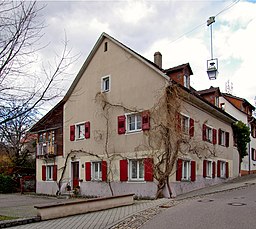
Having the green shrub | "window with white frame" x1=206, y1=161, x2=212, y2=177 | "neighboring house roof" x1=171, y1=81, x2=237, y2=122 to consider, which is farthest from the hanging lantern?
the green shrub

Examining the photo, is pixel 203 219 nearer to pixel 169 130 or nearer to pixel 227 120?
pixel 169 130

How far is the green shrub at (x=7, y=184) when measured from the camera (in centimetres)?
3064

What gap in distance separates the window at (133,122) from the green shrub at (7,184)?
15.1 metres

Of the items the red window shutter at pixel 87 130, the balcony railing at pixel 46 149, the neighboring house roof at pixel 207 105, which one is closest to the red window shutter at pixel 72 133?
the red window shutter at pixel 87 130

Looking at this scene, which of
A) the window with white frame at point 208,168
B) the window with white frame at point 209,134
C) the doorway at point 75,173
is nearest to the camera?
the window with white frame at point 208,168

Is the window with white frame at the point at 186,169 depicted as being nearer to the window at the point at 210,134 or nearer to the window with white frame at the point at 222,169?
the window at the point at 210,134

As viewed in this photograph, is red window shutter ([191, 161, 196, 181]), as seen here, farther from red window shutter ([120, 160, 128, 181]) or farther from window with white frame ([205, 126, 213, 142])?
red window shutter ([120, 160, 128, 181])

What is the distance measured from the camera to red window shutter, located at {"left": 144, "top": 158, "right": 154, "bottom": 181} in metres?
19.0

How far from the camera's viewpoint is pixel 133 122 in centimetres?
2114

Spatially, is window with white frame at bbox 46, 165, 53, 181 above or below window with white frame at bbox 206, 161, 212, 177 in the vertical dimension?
below

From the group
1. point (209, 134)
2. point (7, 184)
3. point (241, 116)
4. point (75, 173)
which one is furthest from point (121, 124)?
point (241, 116)

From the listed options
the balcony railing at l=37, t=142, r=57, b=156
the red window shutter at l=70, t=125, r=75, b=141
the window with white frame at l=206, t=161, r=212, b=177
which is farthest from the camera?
the balcony railing at l=37, t=142, r=57, b=156

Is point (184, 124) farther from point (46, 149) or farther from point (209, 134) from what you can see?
point (46, 149)

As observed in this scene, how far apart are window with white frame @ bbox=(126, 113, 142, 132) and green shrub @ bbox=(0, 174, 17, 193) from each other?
49.4 feet
